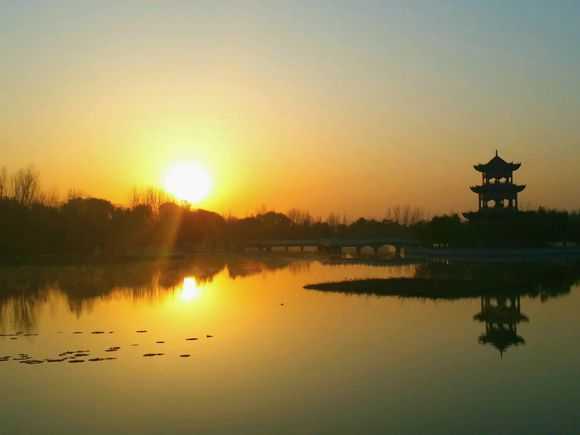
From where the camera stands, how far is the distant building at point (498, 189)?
7194 centimetres

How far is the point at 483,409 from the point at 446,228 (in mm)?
61516

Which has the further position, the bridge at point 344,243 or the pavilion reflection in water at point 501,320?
the bridge at point 344,243

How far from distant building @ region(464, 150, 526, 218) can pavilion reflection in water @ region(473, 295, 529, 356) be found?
138 ft

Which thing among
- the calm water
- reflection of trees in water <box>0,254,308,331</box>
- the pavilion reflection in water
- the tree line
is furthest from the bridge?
the pavilion reflection in water

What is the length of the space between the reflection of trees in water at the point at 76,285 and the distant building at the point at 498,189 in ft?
106

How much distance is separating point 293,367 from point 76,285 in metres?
27.1

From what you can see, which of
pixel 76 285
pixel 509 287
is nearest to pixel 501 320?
pixel 509 287

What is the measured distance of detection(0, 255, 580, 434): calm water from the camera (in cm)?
1241

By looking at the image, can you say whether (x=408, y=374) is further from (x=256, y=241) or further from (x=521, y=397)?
(x=256, y=241)

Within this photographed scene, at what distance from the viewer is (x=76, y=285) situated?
40.0 metres

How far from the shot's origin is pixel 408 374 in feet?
52.0

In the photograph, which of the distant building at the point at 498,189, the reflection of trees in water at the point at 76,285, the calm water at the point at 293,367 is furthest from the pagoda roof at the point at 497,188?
the calm water at the point at 293,367

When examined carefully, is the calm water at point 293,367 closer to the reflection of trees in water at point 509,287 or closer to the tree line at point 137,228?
the reflection of trees in water at point 509,287

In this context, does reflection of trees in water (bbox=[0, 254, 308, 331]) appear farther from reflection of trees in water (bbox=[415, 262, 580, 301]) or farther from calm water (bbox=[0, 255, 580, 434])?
reflection of trees in water (bbox=[415, 262, 580, 301])
